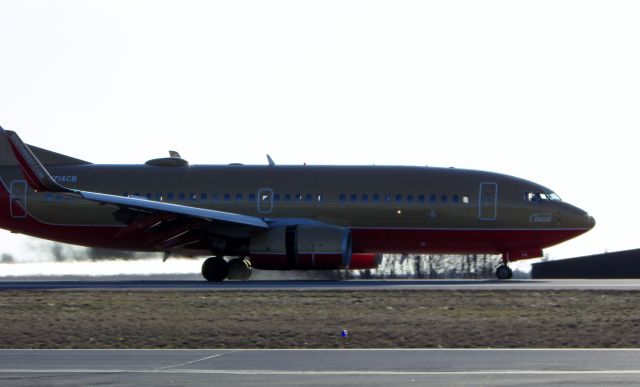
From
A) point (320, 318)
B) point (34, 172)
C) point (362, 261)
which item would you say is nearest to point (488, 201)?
point (362, 261)

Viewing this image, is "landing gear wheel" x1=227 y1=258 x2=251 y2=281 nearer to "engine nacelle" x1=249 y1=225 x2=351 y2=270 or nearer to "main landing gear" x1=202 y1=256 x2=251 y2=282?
"main landing gear" x1=202 y1=256 x2=251 y2=282

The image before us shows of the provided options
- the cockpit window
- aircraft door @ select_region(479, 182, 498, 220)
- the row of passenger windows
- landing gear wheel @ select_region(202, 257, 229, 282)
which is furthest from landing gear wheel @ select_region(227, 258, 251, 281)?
the cockpit window

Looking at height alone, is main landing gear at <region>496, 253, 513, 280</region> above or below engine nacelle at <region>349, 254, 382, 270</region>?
below

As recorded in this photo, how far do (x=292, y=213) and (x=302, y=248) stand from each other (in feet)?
9.80

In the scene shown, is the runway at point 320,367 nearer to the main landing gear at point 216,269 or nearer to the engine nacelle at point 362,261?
the main landing gear at point 216,269

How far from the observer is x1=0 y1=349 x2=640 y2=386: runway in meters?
14.1

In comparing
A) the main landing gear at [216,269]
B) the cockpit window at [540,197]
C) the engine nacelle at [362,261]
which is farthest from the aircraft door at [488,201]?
the main landing gear at [216,269]

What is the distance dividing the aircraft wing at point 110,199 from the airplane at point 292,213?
3.1 inches

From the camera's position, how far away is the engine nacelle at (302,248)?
114ft

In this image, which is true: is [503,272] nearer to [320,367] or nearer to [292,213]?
[292,213]

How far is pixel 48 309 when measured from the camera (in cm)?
2455

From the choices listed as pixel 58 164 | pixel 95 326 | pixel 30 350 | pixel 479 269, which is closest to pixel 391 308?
pixel 95 326

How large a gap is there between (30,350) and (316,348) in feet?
15.0

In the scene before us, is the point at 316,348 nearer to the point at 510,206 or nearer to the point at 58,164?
the point at 510,206
